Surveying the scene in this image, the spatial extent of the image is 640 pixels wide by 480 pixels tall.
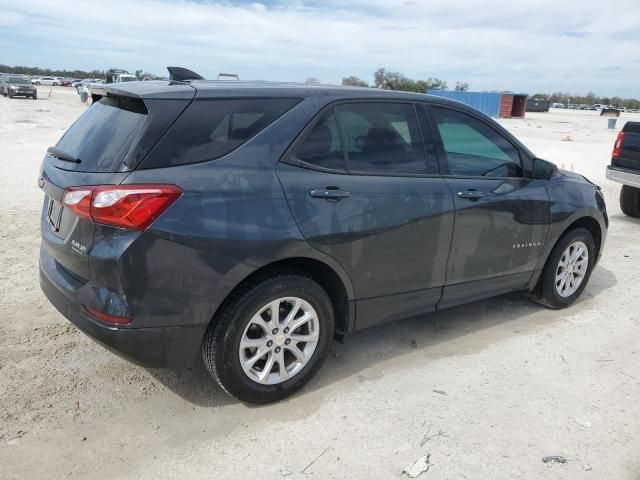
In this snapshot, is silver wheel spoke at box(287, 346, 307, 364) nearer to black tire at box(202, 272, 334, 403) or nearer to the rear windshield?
black tire at box(202, 272, 334, 403)

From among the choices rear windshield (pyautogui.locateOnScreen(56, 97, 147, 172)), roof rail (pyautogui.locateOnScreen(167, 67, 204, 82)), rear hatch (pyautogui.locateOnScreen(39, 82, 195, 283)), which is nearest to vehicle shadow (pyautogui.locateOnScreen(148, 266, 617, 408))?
rear hatch (pyautogui.locateOnScreen(39, 82, 195, 283))

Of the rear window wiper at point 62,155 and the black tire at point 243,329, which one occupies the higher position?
the rear window wiper at point 62,155

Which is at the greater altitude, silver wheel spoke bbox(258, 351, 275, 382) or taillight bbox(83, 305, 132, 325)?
taillight bbox(83, 305, 132, 325)

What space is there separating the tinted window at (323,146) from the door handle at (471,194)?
997mm

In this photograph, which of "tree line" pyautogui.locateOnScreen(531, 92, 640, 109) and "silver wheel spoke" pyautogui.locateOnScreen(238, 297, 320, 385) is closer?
"silver wheel spoke" pyautogui.locateOnScreen(238, 297, 320, 385)

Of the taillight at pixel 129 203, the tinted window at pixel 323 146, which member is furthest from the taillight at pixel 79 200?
the tinted window at pixel 323 146

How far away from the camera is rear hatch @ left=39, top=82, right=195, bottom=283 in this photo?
107 inches

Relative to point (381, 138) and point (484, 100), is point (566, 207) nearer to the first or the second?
point (381, 138)

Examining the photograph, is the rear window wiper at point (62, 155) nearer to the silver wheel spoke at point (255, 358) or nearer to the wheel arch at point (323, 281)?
the wheel arch at point (323, 281)

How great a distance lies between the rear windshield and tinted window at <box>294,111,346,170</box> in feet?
2.92

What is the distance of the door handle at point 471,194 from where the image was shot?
3.78 metres

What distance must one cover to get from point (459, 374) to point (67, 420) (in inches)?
95.6

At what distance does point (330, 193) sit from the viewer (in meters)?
3.14

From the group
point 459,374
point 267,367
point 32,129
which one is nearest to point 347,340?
point 459,374
